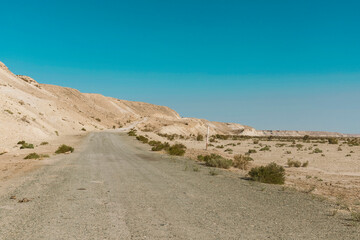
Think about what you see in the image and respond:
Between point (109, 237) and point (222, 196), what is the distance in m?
5.07

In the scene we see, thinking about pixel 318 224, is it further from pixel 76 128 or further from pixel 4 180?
pixel 76 128

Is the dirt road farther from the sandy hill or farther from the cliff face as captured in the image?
the cliff face

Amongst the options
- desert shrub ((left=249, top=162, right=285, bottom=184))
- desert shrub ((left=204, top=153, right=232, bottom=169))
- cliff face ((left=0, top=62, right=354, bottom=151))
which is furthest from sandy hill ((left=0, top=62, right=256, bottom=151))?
desert shrub ((left=249, top=162, right=285, bottom=184))

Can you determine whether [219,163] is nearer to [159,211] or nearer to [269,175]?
[269,175]

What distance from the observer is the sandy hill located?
1626 inches

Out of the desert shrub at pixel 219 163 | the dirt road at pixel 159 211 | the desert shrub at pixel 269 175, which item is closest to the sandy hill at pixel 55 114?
the desert shrub at pixel 219 163

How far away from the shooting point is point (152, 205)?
837 centimetres

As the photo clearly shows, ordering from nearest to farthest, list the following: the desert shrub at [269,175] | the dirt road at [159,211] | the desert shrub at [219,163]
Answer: the dirt road at [159,211], the desert shrub at [269,175], the desert shrub at [219,163]

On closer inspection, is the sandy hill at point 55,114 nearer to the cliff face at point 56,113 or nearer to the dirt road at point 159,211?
the cliff face at point 56,113

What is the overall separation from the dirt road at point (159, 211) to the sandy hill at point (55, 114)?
70.2ft

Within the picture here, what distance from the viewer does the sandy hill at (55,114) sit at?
136ft

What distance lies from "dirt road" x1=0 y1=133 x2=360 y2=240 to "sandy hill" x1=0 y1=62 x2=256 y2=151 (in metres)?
21.4

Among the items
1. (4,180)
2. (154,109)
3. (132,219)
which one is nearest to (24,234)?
(132,219)

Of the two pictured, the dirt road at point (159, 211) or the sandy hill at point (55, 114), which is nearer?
the dirt road at point (159, 211)
